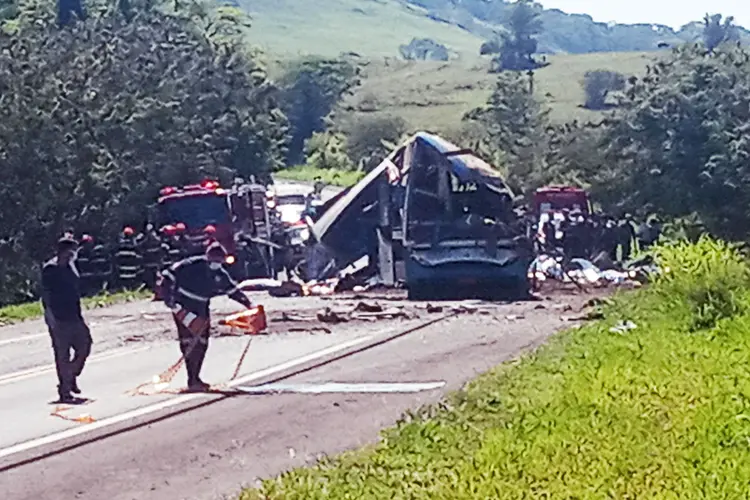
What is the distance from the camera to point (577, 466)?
10.1 m

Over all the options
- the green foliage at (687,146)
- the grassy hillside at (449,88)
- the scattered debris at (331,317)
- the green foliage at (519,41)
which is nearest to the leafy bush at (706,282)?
the scattered debris at (331,317)

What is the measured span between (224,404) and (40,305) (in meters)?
16.3

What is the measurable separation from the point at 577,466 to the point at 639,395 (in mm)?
3089

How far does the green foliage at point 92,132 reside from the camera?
3991 cm

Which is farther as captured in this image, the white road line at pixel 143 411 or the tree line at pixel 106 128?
the tree line at pixel 106 128

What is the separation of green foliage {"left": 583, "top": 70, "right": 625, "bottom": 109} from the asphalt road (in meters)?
109

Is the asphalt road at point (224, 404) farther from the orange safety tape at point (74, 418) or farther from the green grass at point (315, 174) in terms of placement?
the green grass at point (315, 174)

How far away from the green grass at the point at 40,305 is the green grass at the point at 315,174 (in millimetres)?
52719

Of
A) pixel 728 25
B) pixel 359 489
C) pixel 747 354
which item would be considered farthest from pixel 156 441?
pixel 728 25

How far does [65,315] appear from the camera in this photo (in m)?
16.2

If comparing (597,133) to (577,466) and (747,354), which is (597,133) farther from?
(577,466)

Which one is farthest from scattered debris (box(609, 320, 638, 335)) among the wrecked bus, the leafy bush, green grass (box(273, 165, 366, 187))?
green grass (box(273, 165, 366, 187))

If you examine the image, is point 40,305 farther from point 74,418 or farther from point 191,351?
point 74,418

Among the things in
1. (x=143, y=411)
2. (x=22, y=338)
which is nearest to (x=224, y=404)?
(x=143, y=411)
